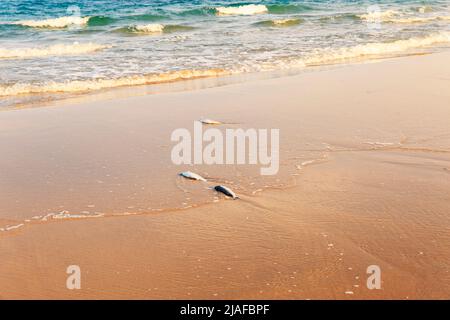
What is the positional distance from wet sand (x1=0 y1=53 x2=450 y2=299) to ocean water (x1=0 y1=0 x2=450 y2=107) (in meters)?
3.59

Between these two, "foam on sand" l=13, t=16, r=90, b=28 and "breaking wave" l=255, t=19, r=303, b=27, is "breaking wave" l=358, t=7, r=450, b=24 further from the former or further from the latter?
"foam on sand" l=13, t=16, r=90, b=28

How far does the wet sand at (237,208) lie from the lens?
295 cm

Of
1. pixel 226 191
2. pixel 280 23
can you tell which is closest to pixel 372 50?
pixel 280 23

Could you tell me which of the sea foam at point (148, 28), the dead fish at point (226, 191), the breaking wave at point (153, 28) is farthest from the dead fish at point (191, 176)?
the sea foam at point (148, 28)

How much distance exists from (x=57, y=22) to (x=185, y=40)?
31.5 feet

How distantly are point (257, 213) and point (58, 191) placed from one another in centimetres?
163

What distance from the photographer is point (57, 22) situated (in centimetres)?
2238

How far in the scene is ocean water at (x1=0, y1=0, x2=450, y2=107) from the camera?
1020 cm

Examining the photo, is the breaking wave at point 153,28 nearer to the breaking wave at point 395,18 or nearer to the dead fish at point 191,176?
the breaking wave at point 395,18

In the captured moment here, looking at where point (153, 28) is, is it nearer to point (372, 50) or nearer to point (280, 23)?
point (280, 23)

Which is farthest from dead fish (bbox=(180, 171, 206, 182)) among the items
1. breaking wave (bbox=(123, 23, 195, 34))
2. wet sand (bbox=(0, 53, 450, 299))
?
breaking wave (bbox=(123, 23, 195, 34))

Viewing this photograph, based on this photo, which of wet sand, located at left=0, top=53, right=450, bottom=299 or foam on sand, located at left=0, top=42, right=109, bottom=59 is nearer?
wet sand, located at left=0, top=53, right=450, bottom=299
